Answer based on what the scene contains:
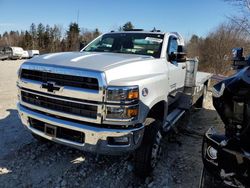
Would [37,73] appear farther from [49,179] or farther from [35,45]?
[35,45]

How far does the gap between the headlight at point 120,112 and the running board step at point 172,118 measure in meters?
1.26

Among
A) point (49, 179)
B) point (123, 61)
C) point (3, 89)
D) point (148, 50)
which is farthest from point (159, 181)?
point (3, 89)

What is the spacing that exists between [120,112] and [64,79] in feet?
2.84

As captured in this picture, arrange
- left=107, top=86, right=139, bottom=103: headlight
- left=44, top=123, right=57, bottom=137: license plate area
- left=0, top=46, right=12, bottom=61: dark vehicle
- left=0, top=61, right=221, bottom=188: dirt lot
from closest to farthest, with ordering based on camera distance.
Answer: left=107, top=86, right=139, bottom=103: headlight → left=44, top=123, right=57, bottom=137: license plate area → left=0, top=61, right=221, bottom=188: dirt lot → left=0, top=46, right=12, bottom=61: dark vehicle

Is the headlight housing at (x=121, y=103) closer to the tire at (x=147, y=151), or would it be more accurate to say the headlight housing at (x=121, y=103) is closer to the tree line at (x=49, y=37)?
the tire at (x=147, y=151)

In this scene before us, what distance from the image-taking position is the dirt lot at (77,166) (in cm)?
373

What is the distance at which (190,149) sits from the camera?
16.6 feet

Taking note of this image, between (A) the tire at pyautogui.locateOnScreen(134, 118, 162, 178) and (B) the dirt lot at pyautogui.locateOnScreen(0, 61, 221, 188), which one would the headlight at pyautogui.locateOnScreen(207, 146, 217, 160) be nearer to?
(A) the tire at pyautogui.locateOnScreen(134, 118, 162, 178)

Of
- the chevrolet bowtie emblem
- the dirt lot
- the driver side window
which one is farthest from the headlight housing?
the driver side window

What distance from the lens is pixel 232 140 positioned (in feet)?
8.02

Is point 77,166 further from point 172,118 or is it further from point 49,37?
point 49,37

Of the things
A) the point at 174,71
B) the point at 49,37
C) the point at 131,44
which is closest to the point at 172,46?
the point at 174,71

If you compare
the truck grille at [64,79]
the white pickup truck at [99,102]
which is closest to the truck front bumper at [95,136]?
the white pickup truck at [99,102]

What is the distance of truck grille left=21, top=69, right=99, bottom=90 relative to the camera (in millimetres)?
3215
